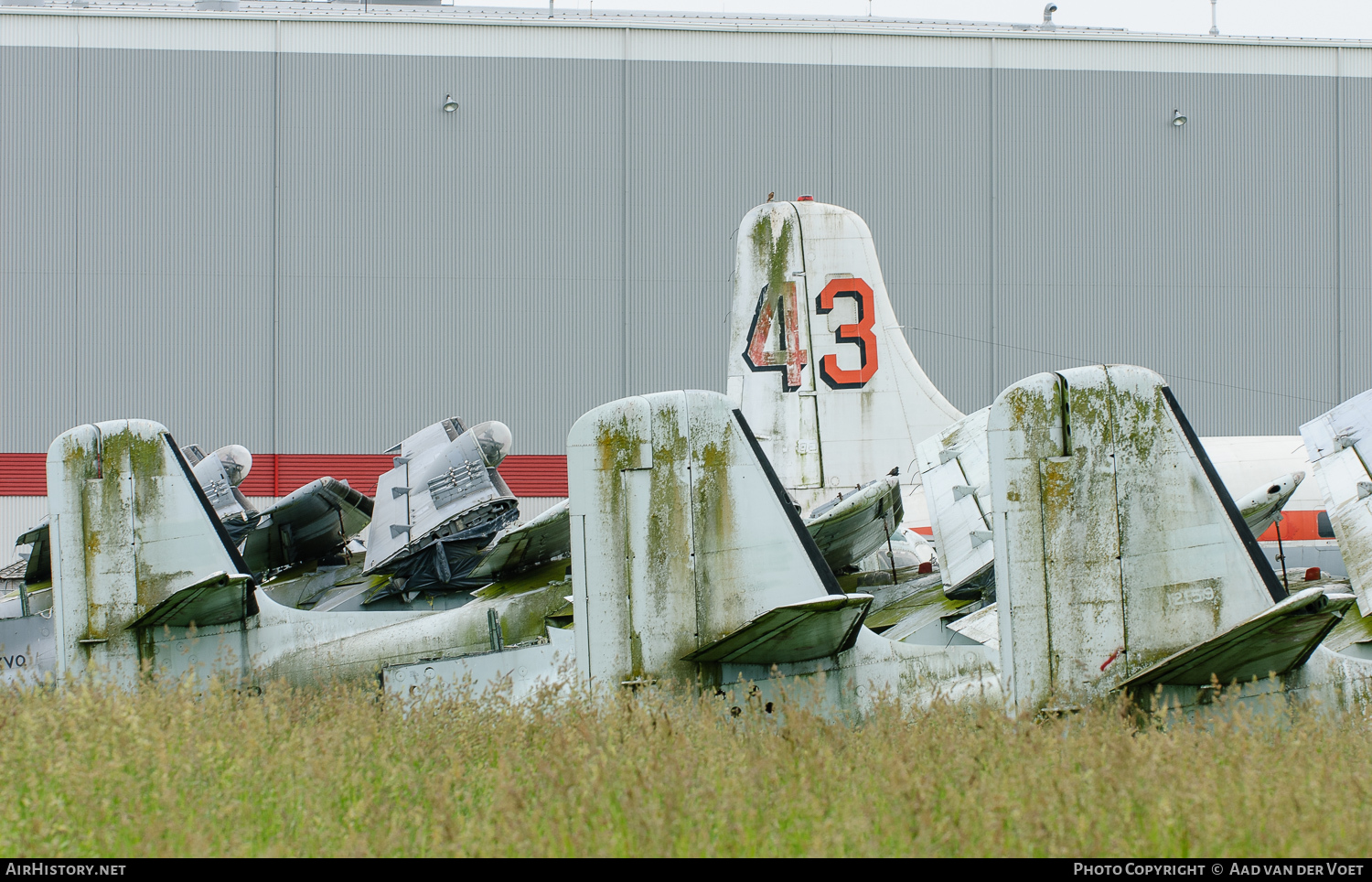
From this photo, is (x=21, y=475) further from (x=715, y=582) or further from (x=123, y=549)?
(x=715, y=582)

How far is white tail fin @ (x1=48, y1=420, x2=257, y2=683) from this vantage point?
339 inches

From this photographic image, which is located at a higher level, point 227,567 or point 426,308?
point 426,308

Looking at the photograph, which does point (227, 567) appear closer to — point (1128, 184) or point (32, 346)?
point (32, 346)

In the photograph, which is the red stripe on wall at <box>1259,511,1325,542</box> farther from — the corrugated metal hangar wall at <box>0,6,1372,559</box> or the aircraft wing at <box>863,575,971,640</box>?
the corrugated metal hangar wall at <box>0,6,1372,559</box>

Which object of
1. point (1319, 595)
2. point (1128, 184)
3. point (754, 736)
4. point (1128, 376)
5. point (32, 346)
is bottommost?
point (754, 736)

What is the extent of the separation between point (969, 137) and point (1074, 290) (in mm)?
4129

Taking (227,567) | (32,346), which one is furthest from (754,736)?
(32,346)

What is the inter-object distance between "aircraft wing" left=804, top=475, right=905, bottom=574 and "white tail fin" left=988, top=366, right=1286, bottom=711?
3.09 m

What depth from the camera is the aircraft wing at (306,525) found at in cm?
1241

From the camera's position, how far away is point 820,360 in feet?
39.3

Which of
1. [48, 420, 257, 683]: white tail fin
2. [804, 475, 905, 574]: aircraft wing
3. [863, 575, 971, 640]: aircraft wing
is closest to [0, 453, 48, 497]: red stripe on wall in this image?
[48, 420, 257, 683]: white tail fin

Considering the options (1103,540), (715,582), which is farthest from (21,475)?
(1103,540)
